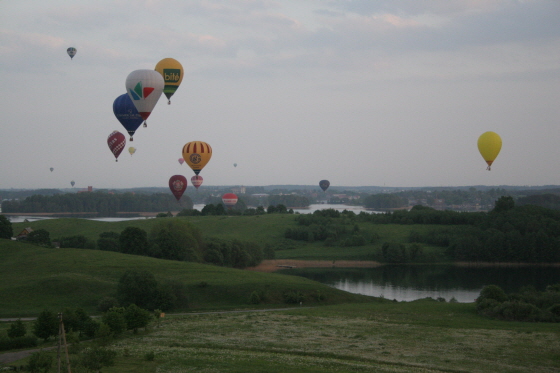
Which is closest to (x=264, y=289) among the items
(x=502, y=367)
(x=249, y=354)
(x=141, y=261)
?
(x=141, y=261)

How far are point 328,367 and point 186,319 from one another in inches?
653

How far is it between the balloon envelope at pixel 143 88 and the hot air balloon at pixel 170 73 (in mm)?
6614

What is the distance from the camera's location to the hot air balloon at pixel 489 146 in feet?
212

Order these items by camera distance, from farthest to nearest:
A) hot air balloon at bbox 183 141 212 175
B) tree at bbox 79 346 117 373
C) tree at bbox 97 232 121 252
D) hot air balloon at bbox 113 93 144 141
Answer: tree at bbox 97 232 121 252 → hot air balloon at bbox 183 141 212 175 → hot air balloon at bbox 113 93 144 141 → tree at bbox 79 346 117 373

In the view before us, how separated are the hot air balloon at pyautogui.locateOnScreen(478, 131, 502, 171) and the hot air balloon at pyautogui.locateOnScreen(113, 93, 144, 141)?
3746cm

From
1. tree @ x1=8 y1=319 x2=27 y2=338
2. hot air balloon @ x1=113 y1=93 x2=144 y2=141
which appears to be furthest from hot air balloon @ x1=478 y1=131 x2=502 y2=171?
tree @ x1=8 y1=319 x2=27 y2=338

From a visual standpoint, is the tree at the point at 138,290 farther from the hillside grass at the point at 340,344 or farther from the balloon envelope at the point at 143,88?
the balloon envelope at the point at 143,88

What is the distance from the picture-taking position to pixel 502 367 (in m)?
26.6

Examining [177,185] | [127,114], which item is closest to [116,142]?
[177,185]

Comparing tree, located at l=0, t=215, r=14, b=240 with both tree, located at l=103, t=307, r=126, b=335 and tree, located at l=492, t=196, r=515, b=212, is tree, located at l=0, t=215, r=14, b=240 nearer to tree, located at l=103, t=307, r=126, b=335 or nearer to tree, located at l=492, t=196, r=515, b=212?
tree, located at l=103, t=307, r=126, b=335

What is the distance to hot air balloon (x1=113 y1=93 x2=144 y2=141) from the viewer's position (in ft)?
171

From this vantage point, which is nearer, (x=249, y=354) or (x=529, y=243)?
(x=249, y=354)

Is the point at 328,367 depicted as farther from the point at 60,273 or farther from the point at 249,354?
the point at 60,273

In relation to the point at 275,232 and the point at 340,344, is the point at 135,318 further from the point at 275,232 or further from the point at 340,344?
the point at 275,232
